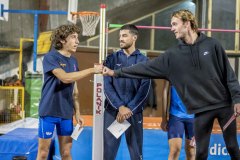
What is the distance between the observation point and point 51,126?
305cm

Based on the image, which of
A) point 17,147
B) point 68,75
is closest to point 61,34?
point 68,75

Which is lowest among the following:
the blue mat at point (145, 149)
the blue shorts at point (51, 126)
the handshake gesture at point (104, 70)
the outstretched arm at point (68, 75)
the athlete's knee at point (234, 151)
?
the blue mat at point (145, 149)

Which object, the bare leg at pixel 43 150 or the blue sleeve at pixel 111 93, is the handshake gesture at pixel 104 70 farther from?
the bare leg at pixel 43 150

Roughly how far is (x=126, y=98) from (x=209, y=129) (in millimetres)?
815

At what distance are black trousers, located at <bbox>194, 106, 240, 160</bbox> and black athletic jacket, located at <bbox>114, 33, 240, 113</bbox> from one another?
5 centimetres

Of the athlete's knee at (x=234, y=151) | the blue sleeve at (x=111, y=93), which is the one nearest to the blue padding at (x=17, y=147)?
the blue sleeve at (x=111, y=93)

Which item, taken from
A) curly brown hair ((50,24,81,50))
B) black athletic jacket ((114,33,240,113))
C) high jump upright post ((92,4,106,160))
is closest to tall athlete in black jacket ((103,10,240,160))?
black athletic jacket ((114,33,240,113))

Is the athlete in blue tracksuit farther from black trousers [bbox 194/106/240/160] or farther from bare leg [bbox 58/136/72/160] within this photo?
black trousers [bbox 194/106/240/160]

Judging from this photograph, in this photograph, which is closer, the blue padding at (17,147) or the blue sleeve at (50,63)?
the blue sleeve at (50,63)

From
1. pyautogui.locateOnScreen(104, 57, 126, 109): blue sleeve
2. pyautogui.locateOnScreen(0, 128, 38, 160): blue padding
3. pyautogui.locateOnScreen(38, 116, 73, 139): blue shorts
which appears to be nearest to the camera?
pyautogui.locateOnScreen(38, 116, 73, 139): blue shorts

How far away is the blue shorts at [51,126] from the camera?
304 centimetres

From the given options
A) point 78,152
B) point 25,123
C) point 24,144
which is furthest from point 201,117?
point 25,123

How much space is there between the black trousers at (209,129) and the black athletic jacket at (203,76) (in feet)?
0.15

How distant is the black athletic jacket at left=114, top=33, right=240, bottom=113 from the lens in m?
2.57
